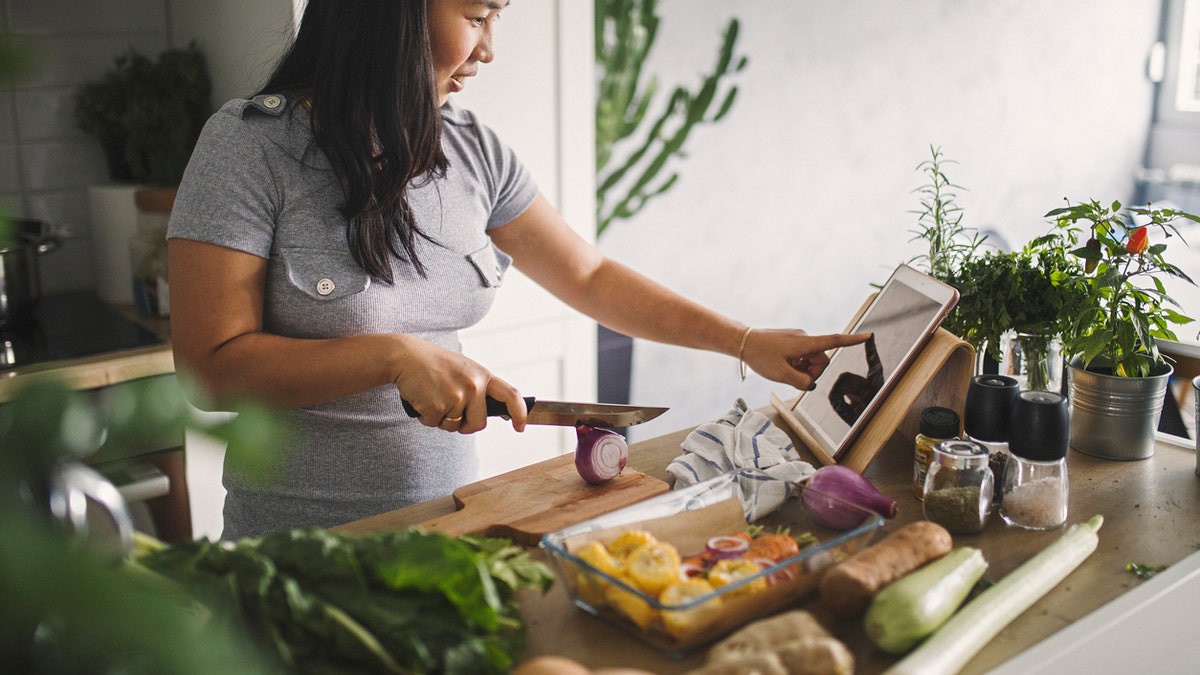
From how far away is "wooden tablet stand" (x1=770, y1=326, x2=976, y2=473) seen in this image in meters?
1.30

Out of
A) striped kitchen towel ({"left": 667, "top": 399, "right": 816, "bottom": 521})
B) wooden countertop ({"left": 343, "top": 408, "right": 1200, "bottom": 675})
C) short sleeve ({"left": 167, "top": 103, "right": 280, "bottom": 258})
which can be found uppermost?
short sleeve ({"left": 167, "top": 103, "right": 280, "bottom": 258})

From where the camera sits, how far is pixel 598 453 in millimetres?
1268

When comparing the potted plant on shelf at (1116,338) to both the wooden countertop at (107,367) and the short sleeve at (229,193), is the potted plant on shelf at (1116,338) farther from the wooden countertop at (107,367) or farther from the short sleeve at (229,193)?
the wooden countertop at (107,367)

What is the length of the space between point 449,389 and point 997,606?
1.99 ft

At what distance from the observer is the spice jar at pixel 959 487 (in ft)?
3.78

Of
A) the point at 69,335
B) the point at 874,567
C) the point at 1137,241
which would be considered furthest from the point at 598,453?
the point at 69,335

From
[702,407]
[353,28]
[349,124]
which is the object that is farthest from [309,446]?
[702,407]

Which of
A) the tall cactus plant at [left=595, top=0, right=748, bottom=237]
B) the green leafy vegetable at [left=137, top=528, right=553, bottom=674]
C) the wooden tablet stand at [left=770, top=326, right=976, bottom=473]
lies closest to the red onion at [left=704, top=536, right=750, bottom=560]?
the green leafy vegetable at [left=137, top=528, right=553, bottom=674]

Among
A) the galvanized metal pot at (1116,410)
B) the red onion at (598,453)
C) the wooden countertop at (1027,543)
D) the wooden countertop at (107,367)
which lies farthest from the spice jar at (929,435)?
the wooden countertop at (107,367)

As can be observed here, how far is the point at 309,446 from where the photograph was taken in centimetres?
140

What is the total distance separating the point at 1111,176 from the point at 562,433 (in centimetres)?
371

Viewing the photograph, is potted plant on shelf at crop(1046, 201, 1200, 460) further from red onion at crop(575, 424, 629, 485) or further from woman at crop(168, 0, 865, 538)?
red onion at crop(575, 424, 629, 485)

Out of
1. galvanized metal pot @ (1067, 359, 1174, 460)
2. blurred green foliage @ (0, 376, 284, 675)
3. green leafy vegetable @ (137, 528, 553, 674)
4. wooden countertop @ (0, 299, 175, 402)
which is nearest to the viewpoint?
blurred green foliage @ (0, 376, 284, 675)

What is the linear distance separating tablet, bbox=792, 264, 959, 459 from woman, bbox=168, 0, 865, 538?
5 cm
